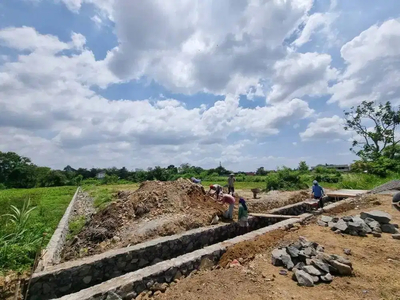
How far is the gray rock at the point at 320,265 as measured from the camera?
160 inches

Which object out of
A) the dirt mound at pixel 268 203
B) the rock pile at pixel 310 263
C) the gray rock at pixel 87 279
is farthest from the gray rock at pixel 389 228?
the gray rock at pixel 87 279

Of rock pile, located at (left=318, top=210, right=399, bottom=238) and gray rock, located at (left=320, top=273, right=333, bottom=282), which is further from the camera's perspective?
rock pile, located at (left=318, top=210, right=399, bottom=238)

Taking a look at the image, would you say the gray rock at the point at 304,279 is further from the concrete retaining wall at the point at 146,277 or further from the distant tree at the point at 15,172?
the distant tree at the point at 15,172

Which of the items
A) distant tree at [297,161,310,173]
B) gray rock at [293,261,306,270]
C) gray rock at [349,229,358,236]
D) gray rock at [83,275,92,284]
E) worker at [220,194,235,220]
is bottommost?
gray rock at [83,275,92,284]

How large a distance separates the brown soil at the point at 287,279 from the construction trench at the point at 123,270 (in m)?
0.31

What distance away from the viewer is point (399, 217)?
7.75 metres

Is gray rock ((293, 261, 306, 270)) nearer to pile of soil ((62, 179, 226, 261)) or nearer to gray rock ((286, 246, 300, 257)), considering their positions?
gray rock ((286, 246, 300, 257))

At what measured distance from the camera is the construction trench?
3.93 m

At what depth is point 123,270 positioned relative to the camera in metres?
5.53

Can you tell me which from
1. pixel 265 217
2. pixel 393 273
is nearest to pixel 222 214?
pixel 265 217

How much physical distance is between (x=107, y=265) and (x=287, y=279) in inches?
143

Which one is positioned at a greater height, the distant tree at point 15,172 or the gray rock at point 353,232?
the distant tree at point 15,172

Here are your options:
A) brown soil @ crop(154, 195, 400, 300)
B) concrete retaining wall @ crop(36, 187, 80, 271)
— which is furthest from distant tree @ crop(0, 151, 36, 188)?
brown soil @ crop(154, 195, 400, 300)

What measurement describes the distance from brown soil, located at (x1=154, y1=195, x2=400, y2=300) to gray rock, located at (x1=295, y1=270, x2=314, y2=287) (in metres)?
0.08
